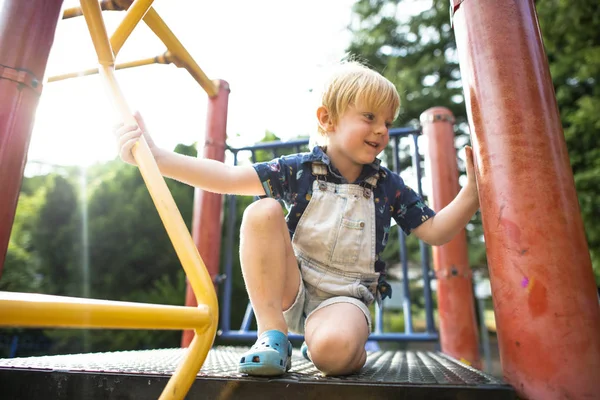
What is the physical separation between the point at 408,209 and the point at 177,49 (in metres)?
1.14

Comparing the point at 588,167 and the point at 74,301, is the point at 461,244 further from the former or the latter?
the point at 588,167

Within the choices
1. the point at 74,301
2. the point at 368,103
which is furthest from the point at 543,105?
the point at 74,301

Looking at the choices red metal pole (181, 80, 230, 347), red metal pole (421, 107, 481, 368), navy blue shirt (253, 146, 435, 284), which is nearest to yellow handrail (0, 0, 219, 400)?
navy blue shirt (253, 146, 435, 284)

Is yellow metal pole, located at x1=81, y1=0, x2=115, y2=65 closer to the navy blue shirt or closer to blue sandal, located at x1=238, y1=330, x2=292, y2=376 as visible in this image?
the navy blue shirt

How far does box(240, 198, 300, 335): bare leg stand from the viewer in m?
1.01

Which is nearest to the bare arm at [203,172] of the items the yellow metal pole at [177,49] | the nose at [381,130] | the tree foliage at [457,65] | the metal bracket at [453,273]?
the nose at [381,130]

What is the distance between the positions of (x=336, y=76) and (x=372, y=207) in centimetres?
39

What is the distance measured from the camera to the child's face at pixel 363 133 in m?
1.19

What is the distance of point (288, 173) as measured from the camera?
1198 mm

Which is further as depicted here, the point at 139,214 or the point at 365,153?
the point at 139,214

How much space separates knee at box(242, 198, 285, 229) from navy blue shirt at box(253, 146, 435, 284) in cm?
10

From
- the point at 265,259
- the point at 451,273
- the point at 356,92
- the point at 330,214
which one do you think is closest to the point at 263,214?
the point at 265,259

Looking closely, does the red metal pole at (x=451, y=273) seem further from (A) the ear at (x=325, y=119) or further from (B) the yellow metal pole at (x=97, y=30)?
(B) the yellow metal pole at (x=97, y=30)

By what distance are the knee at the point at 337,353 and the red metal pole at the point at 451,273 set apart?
1.01 metres
